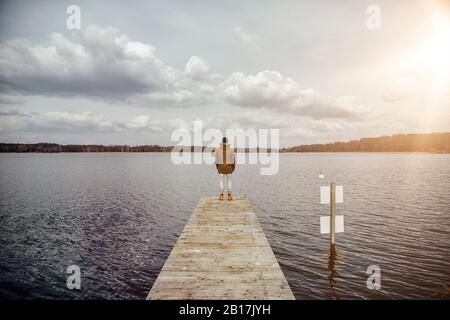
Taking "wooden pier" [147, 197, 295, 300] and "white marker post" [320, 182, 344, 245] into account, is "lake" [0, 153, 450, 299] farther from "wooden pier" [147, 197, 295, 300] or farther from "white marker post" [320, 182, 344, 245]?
"wooden pier" [147, 197, 295, 300]

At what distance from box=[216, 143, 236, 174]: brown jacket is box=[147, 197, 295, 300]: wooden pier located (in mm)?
3891

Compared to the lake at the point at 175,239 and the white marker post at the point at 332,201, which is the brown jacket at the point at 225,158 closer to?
the white marker post at the point at 332,201

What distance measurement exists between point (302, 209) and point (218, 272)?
74.9 feet

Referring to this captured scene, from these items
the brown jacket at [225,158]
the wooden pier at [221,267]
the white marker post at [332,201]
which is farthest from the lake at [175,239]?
A: the brown jacket at [225,158]

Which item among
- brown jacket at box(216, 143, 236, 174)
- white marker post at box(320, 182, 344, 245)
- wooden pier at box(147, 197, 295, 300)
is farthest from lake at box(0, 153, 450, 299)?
brown jacket at box(216, 143, 236, 174)

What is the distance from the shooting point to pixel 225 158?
53.3ft

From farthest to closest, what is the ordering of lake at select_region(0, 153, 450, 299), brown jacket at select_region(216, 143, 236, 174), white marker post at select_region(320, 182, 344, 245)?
1. brown jacket at select_region(216, 143, 236, 174)
2. white marker post at select_region(320, 182, 344, 245)
3. lake at select_region(0, 153, 450, 299)

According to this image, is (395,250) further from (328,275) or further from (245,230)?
(245,230)

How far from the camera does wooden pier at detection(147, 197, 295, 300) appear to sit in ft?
21.7

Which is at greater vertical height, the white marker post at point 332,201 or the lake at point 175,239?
the white marker post at point 332,201

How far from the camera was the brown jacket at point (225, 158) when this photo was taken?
1612cm

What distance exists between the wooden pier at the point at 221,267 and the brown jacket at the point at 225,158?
3.89 metres
